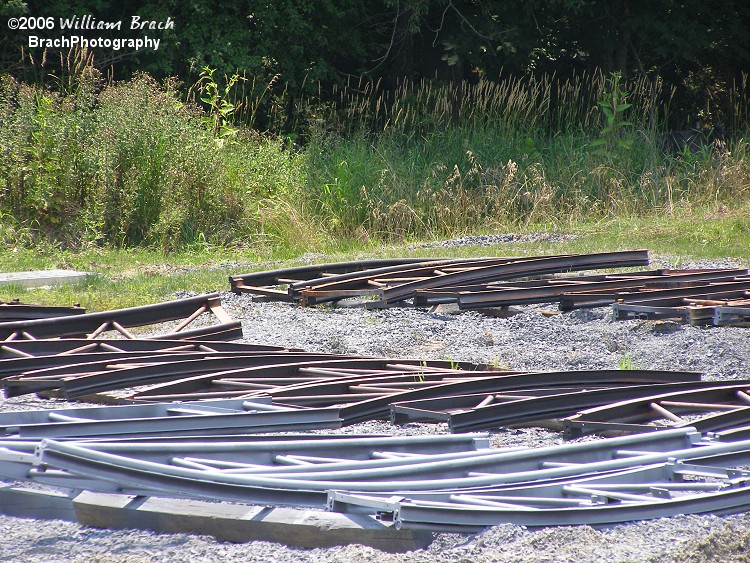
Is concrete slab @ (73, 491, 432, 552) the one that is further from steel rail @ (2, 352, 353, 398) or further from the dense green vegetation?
the dense green vegetation

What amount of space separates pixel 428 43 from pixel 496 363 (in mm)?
15626

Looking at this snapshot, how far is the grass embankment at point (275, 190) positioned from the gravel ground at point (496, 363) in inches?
139

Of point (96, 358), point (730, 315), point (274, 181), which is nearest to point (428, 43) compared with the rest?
point (274, 181)

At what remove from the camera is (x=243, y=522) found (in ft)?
11.0

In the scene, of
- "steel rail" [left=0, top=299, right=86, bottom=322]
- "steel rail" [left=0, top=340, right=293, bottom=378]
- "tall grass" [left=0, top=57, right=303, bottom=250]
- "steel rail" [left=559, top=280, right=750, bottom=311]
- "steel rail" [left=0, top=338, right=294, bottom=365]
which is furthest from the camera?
"tall grass" [left=0, top=57, right=303, bottom=250]

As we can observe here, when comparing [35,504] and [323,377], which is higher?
[323,377]

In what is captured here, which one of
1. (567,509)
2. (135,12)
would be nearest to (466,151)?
(135,12)

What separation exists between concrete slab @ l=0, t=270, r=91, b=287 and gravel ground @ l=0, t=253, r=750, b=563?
2.14 m

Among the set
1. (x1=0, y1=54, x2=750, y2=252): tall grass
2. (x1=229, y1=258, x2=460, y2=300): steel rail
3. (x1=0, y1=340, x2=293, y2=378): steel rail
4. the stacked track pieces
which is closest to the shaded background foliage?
(x1=0, y1=54, x2=750, y2=252): tall grass

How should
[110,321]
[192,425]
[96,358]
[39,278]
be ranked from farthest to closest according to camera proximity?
[39,278] < [110,321] < [96,358] < [192,425]

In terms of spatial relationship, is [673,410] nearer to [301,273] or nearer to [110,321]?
[110,321]

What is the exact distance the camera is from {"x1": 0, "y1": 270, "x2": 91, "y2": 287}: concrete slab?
31.2 feet

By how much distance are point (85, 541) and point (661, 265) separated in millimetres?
7757

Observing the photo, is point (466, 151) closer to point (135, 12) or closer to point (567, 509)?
point (135, 12)
